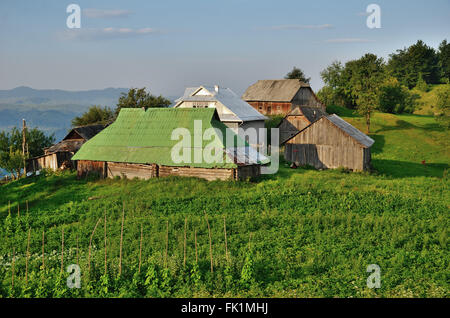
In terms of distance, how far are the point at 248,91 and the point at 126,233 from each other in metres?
46.2

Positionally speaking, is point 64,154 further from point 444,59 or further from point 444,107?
point 444,59

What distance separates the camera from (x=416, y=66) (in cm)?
9156

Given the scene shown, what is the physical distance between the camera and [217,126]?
28312mm

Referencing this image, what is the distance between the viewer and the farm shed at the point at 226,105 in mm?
42094

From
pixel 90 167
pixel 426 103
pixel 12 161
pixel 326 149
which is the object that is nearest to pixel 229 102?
pixel 326 149

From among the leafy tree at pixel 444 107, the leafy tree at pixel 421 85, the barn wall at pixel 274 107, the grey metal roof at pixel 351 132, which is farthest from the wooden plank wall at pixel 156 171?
the leafy tree at pixel 421 85

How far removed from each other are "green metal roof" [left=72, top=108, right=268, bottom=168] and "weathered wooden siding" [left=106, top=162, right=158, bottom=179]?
1.44 feet

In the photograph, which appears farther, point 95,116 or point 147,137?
point 95,116

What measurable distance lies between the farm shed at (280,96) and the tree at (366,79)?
6.34 meters

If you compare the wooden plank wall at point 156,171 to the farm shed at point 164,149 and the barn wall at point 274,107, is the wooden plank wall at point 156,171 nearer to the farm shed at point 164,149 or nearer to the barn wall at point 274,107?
the farm shed at point 164,149

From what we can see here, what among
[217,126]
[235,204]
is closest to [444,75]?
[217,126]

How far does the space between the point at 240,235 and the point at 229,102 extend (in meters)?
29.1

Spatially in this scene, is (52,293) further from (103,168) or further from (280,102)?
(280,102)

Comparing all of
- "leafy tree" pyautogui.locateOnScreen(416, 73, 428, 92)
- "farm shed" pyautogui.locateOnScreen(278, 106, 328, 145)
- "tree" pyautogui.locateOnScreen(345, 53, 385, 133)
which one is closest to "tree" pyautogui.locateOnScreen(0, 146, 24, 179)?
"farm shed" pyautogui.locateOnScreen(278, 106, 328, 145)
